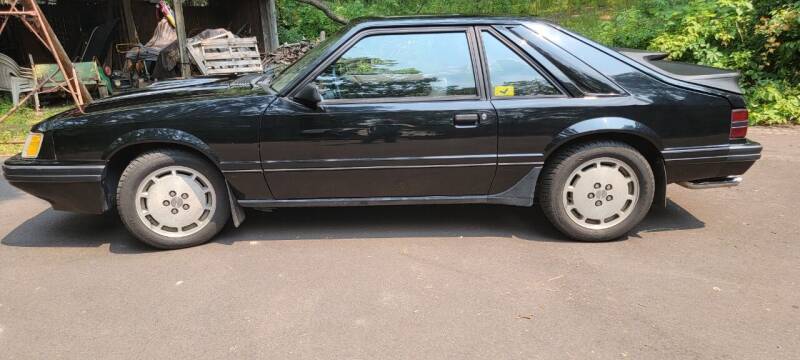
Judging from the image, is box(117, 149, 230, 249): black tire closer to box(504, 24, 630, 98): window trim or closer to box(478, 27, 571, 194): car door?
box(478, 27, 571, 194): car door

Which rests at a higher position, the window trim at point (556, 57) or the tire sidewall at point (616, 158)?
the window trim at point (556, 57)

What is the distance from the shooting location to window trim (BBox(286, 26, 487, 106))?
3.60 meters

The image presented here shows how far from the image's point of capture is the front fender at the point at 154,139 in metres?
3.56

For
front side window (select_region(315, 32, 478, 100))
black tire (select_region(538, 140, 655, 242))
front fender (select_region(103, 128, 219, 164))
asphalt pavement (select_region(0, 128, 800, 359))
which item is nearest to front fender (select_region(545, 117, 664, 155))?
black tire (select_region(538, 140, 655, 242))

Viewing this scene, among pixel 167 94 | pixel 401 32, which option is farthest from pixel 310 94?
pixel 167 94

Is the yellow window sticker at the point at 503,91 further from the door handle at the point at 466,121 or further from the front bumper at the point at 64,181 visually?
the front bumper at the point at 64,181

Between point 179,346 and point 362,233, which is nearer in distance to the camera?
point 179,346

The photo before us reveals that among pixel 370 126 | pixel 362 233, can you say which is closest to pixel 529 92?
pixel 370 126

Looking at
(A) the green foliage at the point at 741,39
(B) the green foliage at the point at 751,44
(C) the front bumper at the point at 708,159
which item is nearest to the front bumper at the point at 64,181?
(C) the front bumper at the point at 708,159

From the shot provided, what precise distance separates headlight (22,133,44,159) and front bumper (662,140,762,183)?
4.09 meters

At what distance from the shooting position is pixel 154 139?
357 centimetres

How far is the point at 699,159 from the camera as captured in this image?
3.71 m

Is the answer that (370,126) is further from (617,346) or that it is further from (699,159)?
(699,159)

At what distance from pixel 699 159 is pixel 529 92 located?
3.99ft
